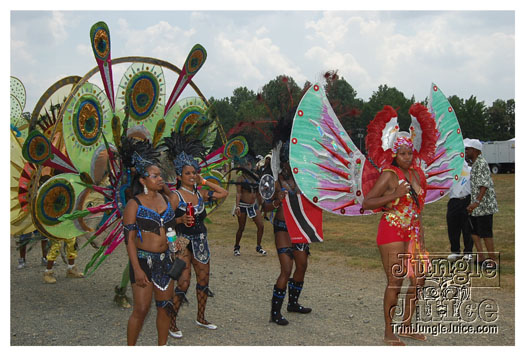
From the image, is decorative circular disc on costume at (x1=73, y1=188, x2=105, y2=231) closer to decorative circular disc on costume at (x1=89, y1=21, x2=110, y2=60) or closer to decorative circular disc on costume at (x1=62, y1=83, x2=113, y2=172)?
decorative circular disc on costume at (x1=62, y1=83, x2=113, y2=172)

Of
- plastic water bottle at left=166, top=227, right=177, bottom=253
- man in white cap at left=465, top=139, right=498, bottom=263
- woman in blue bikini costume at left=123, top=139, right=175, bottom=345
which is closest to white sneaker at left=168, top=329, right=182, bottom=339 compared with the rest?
woman in blue bikini costume at left=123, top=139, right=175, bottom=345

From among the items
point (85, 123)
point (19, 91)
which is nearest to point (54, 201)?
point (85, 123)

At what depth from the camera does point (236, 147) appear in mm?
6488

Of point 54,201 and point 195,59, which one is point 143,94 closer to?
point 195,59

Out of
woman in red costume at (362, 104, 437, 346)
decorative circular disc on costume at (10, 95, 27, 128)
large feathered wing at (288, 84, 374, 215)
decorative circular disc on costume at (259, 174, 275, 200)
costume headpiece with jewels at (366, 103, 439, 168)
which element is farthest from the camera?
decorative circular disc on costume at (10, 95, 27, 128)

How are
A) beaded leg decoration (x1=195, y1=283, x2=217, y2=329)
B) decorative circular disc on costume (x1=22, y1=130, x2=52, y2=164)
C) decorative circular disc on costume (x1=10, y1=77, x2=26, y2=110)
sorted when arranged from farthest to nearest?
decorative circular disc on costume (x1=10, y1=77, x2=26, y2=110)
beaded leg decoration (x1=195, y1=283, x2=217, y2=329)
decorative circular disc on costume (x1=22, y1=130, x2=52, y2=164)

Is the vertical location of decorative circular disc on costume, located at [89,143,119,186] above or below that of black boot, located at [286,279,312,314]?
above

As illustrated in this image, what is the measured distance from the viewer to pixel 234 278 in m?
7.68

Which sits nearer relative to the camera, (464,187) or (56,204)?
(56,204)

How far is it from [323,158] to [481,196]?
389cm

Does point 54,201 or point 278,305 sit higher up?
point 54,201

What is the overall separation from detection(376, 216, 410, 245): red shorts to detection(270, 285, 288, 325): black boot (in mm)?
1357

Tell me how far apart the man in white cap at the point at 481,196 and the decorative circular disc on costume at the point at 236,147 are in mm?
3646

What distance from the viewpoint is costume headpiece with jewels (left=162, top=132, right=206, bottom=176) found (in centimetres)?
504
